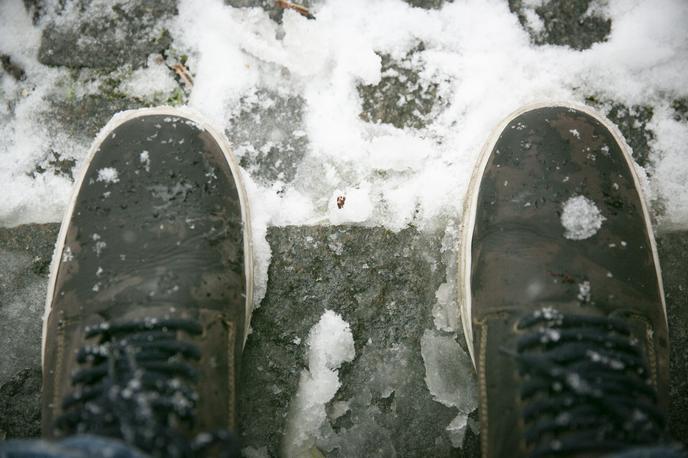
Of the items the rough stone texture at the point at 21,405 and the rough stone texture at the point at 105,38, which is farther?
the rough stone texture at the point at 105,38

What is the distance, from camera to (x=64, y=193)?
4.57 feet

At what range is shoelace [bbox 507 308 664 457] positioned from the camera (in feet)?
3.28

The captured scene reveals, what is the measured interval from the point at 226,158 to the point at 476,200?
63cm

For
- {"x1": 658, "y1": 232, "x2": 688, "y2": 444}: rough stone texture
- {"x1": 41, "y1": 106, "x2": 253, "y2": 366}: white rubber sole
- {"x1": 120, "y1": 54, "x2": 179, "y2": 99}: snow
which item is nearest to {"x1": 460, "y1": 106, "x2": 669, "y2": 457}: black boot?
{"x1": 658, "y1": 232, "x2": 688, "y2": 444}: rough stone texture

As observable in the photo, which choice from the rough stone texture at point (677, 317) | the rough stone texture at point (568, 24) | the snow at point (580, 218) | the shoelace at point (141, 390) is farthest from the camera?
the rough stone texture at point (568, 24)

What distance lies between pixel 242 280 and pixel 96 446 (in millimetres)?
486

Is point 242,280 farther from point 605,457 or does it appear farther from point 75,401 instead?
point 605,457

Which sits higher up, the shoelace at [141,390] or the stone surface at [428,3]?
the stone surface at [428,3]

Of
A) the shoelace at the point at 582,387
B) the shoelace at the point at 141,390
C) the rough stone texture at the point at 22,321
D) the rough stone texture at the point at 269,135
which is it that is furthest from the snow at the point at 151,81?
the shoelace at the point at 582,387

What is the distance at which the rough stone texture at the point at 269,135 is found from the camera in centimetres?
139

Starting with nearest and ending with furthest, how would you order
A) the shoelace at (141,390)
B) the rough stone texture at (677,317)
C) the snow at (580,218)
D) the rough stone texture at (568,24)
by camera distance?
the shoelace at (141,390)
the snow at (580,218)
the rough stone texture at (677,317)
the rough stone texture at (568,24)

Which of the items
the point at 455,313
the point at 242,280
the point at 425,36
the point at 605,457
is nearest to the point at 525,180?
the point at 455,313

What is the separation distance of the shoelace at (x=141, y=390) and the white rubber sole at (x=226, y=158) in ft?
0.67

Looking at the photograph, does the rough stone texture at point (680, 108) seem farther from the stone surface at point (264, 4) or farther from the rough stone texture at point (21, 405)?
the rough stone texture at point (21, 405)
